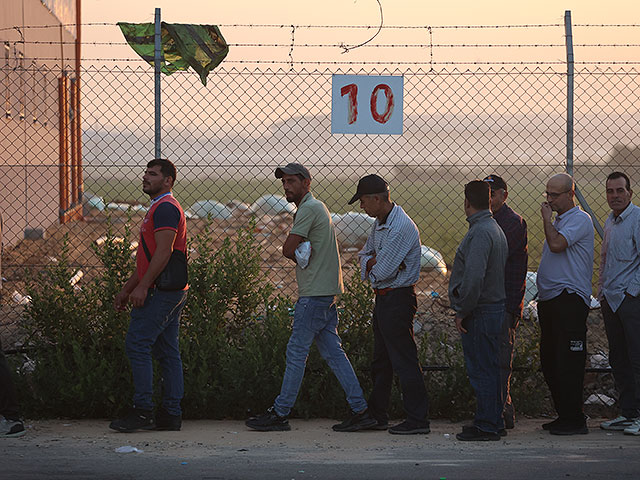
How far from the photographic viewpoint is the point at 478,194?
6879 millimetres

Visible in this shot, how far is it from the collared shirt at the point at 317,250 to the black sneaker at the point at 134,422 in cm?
147

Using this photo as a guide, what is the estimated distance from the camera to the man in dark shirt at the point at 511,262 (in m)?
A: 7.23

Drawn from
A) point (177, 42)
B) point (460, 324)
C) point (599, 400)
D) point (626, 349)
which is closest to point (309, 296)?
point (460, 324)

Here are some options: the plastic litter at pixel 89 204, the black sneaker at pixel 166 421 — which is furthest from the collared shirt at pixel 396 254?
the plastic litter at pixel 89 204

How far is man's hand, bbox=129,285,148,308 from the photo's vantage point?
274 inches

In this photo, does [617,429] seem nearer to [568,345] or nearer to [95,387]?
[568,345]

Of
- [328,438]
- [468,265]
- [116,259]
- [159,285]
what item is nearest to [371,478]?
[328,438]

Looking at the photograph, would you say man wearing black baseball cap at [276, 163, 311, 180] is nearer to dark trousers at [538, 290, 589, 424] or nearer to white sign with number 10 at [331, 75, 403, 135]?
white sign with number 10 at [331, 75, 403, 135]

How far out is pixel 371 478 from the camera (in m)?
5.99

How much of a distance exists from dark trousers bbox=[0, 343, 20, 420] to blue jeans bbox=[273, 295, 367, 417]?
1.92 metres

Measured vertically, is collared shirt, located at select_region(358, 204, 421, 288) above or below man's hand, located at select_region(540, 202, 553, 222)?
below

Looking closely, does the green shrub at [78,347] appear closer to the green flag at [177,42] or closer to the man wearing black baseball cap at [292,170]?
the man wearing black baseball cap at [292,170]

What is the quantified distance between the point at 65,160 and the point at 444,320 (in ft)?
46.7

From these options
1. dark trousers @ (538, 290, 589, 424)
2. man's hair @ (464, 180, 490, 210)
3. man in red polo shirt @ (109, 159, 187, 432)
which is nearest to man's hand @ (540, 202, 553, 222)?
man's hair @ (464, 180, 490, 210)
